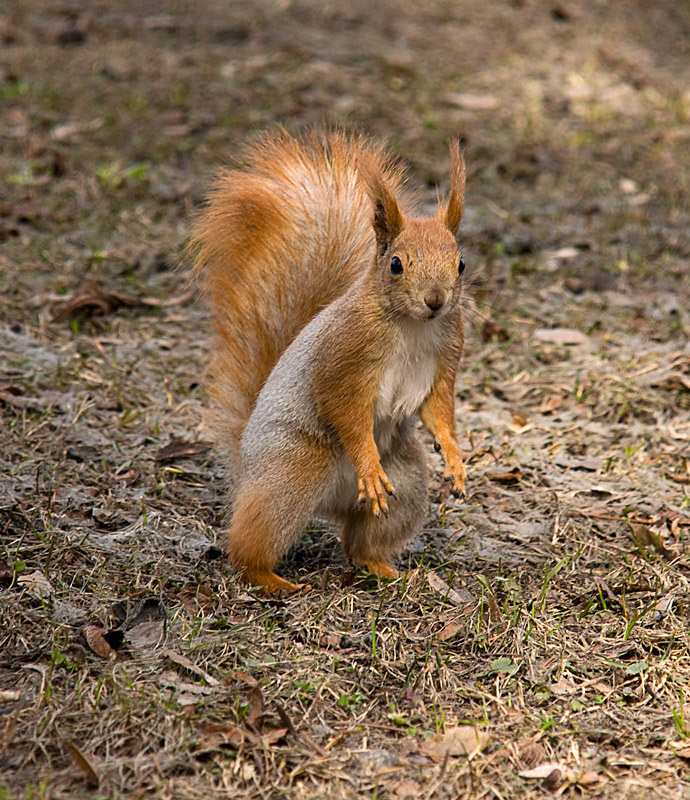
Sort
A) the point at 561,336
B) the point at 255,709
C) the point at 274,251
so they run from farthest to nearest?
1. the point at 561,336
2. the point at 274,251
3. the point at 255,709

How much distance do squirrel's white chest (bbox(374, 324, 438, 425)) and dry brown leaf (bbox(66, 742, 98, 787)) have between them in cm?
111

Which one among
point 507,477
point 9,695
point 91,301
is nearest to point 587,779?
point 9,695

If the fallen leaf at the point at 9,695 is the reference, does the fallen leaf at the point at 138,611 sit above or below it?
below

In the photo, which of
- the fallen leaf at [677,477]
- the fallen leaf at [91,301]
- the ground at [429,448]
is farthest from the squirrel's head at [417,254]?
the fallen leaf at [91,301]

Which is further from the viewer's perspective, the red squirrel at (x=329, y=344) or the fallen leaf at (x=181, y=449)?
the fallen leaf at (x=181, y=449)

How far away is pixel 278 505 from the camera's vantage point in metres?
2.59

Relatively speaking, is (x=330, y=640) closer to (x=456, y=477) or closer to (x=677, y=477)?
(x=456, y=477)

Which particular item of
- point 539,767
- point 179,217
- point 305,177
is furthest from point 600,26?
point 539,767

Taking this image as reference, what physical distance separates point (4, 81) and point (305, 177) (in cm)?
380

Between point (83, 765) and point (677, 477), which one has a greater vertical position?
point (83, 765)

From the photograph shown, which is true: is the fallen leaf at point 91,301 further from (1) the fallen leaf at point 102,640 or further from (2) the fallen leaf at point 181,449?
(1) the fallen leaf at point 102,640

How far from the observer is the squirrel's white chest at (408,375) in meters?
2.50

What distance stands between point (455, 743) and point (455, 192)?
52.9 inches

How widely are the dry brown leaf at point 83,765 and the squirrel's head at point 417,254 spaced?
3.98 feet
